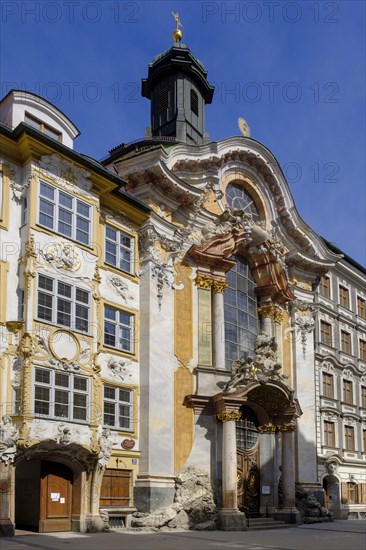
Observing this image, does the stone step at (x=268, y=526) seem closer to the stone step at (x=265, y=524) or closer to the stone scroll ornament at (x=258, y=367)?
the stone step at (x=265, y=524)

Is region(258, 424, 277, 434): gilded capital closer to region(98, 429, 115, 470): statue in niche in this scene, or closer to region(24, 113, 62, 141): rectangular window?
region(98, 429, 115, 470): statue in niche

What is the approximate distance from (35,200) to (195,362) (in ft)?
37.0

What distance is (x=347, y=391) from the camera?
151ft

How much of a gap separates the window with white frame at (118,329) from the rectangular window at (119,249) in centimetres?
199

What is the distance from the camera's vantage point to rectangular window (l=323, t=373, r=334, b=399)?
43381 mm

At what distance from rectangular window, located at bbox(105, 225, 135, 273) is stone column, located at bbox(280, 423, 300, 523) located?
38.2 ft

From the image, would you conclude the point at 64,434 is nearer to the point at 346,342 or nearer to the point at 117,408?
the point at 117,408

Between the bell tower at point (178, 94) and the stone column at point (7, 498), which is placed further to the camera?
the bell tower at point (178, 94)

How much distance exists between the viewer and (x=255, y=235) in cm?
3772

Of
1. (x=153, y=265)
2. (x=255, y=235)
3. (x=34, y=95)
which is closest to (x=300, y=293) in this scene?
(x=255, y=235)

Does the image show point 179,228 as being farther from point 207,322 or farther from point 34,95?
point 34,95

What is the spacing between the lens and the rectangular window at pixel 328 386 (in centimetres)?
4338

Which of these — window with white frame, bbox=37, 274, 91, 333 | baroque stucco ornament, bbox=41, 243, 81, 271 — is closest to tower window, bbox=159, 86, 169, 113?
baroque stucco ornament, bbox=41, 243, 81, 271

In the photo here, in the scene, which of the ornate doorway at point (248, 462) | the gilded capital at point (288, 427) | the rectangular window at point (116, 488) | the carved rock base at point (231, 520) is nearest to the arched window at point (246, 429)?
the ornate doorway at point (248, 462)
